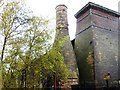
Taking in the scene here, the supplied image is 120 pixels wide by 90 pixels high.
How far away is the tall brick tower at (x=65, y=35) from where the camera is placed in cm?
1809

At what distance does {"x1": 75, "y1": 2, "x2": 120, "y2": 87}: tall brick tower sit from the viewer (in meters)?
18.1

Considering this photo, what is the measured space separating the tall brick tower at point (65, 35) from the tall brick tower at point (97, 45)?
154 cm

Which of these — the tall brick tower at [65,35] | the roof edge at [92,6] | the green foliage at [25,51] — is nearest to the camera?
the green foliage at [25,51]

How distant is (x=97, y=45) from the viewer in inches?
744

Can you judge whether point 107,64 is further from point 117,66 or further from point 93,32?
point 93,32

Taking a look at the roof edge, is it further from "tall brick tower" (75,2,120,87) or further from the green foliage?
the green foliage

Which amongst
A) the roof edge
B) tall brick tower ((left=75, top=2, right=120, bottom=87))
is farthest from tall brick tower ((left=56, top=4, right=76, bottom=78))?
the roof edge

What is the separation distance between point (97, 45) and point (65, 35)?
2.96 meters

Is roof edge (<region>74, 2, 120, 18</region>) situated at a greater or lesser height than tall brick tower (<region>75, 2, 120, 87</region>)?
greater

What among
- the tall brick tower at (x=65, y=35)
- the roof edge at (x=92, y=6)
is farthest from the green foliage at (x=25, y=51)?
the roof edge at (x=92, y=6)

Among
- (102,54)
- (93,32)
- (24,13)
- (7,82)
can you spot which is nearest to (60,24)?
(93,32)

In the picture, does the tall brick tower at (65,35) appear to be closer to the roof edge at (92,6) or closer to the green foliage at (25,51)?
the roof edge at (92,6)

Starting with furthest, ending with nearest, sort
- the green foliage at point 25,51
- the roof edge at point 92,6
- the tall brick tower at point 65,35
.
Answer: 1. the roof edge at point 92,6
2. the tall brick tower at point 65,35
3. the green foliage at point 25,51

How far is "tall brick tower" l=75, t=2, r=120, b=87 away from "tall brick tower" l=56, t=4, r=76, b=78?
154 centimetres
